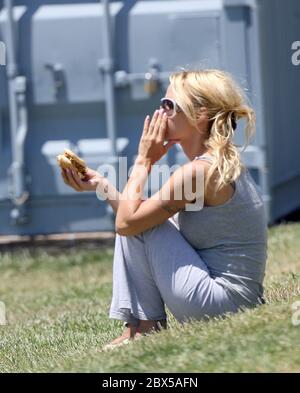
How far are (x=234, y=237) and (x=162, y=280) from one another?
1.15 feet

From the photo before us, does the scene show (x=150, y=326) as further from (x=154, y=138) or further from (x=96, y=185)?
(x=154, y=138)

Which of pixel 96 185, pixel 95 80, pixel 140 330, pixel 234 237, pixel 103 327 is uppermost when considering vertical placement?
pixel 95 80

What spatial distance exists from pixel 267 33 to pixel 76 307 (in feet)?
7.86

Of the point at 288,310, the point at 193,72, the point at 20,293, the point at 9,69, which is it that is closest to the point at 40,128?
the point at 9,69

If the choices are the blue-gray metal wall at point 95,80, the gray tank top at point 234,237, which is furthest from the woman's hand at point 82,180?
the blue-gray metal wall at point 95,80

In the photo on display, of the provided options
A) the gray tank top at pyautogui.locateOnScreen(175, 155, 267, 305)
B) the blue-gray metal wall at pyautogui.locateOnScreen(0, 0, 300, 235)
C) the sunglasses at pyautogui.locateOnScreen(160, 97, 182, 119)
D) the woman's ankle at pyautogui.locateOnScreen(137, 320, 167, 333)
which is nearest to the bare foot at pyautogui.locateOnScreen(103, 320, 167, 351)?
the woman's ankle at pyautogui.locateOnScreen(137, 320, 167, 333)

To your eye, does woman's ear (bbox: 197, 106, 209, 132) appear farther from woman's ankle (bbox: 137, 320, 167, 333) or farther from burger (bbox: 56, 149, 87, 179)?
woman's ankle (bbox: 137, 320, 167, 333)

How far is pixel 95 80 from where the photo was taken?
776 centimetres

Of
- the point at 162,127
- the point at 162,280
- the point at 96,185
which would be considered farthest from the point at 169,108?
the point at 162,280

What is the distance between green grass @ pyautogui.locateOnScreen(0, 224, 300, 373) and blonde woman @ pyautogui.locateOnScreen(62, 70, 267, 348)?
0.48 feet

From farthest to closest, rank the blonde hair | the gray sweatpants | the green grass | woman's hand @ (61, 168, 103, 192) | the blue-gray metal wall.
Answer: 1. the blue-gray metal wall
2. woman's hand @ (61, 168, 103, 192)
3. the blonde hair
4. the gray sweatpants
5. the green grass

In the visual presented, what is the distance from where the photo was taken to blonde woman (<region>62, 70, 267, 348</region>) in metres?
4.66

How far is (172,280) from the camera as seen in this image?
15.2 feet

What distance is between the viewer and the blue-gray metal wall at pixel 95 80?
7.65 m
